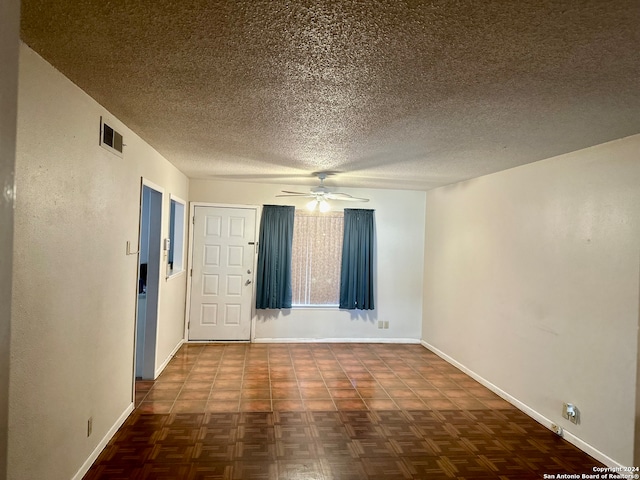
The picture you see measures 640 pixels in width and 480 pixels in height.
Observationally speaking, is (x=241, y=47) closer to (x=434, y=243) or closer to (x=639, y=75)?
(x=639, y=75)

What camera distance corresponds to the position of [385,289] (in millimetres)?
6176

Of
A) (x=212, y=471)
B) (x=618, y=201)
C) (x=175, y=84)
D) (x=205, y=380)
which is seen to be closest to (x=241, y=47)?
(x=175, y=84)

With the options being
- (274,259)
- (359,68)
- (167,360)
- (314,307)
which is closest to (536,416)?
(314,307)

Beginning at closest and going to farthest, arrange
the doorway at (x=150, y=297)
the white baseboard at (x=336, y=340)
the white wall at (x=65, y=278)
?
1. the white wall at (x=65, y=278)
2. the doorway at (x=150, y=297)
3. the white baseboard at (x=336, y=340)

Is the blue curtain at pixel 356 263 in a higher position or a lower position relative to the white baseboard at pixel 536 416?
higher

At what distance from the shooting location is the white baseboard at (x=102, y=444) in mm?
2422

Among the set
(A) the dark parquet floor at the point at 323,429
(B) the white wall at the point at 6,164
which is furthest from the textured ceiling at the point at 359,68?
(A) the dark parquet floor at the point at 323,429

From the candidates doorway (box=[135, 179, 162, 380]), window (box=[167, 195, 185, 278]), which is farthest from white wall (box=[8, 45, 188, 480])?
window (box=[167, 195, 185, 278])

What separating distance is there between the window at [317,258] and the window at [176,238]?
1.59 m

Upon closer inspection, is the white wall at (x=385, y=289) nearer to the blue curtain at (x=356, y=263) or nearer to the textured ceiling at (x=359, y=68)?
the blue curtain at (x=356, y=263)

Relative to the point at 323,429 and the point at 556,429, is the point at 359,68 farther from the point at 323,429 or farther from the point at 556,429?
the point at 556,429

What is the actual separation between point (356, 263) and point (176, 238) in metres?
2.57

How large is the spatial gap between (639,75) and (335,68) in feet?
4.39

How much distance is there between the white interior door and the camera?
5.75 metres
